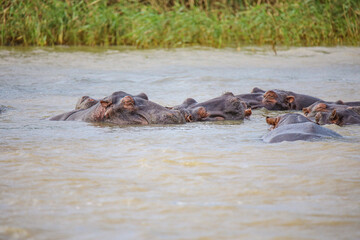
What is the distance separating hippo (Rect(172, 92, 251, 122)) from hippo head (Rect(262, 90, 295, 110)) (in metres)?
0.81

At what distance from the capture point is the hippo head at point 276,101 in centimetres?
608

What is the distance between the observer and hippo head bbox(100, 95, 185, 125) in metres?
4.95

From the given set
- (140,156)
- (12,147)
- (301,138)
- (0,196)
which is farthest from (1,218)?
(301,138)

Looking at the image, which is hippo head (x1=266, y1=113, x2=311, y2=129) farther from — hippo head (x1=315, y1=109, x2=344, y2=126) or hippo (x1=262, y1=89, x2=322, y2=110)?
hippo (x1=262, y1=89, x2=322, y2=110)

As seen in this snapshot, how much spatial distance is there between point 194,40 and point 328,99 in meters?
7.11

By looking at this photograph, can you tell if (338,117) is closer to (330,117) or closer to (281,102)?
(330,117)

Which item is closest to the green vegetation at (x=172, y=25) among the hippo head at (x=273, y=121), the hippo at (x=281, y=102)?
the hippo at (x=281, y=102)

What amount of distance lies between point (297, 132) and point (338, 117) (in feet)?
3.40

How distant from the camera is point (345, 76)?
29.1 feet

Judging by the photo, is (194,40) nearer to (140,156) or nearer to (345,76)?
(345,76)

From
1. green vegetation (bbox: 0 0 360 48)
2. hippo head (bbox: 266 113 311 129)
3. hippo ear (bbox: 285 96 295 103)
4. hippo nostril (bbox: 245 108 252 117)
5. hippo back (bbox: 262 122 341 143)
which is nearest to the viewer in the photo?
hippo back (bbox: 262 122 341 143)

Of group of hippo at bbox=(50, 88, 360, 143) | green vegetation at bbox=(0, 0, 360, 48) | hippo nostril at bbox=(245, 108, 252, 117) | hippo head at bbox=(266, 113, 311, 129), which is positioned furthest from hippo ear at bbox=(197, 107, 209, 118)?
green vegetation at bbox=(0, 0, 360, 48)

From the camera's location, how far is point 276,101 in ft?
19.9

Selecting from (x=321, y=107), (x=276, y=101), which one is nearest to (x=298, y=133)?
(x=321, y=107)
